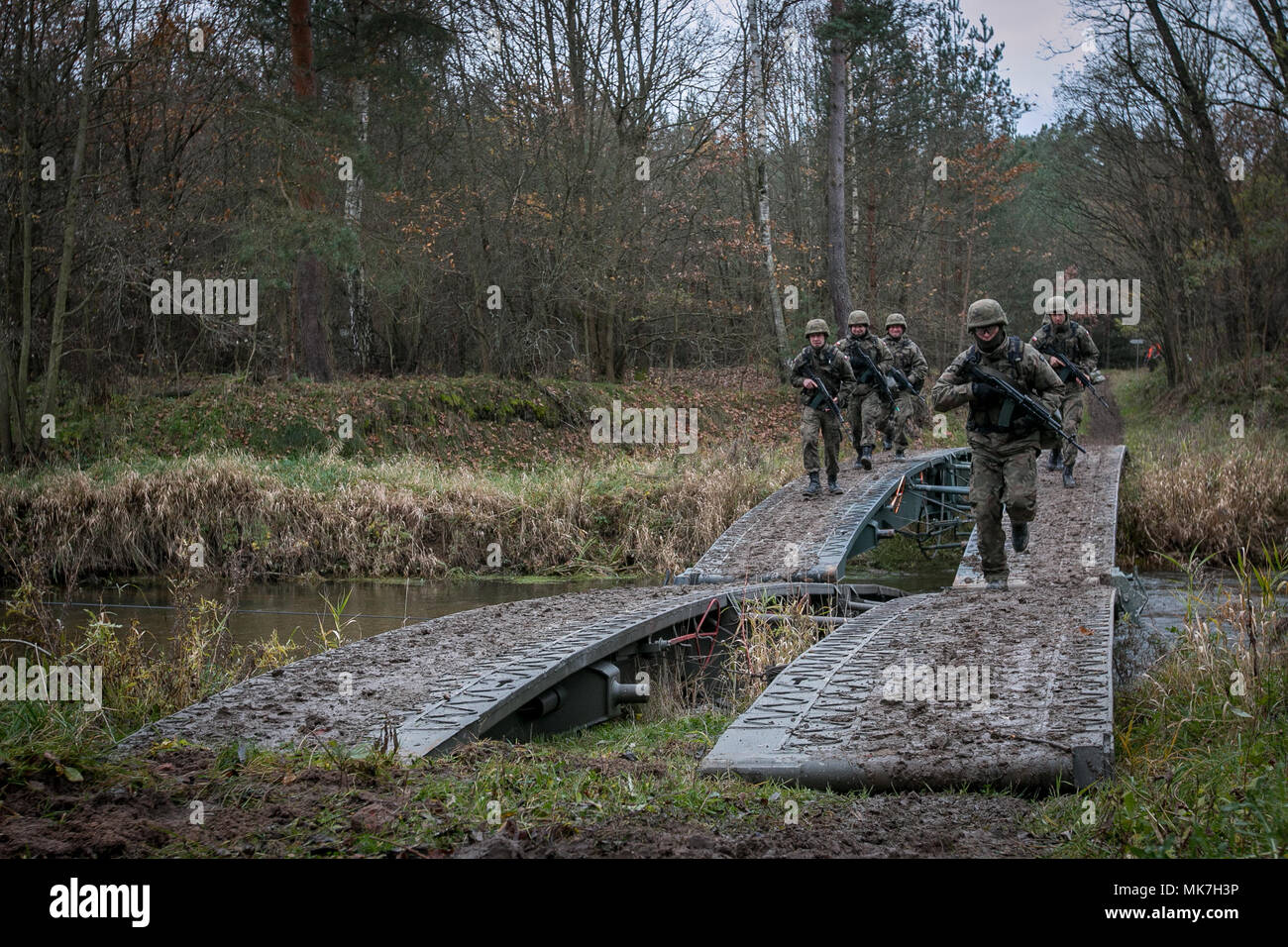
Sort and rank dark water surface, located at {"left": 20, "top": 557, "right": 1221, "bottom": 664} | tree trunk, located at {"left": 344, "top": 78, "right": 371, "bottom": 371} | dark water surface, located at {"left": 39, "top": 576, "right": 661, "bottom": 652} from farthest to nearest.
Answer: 1. tree trunk, located at {"left": 344, "top": 78, "right": 371, "bottom": 371}
2. dark water surface, located at {"left": 39, "top": 576, "right": 661, "bottom": 652}
3. dark water surface, located at {"left": 20, "top": 557, "right": 1221, "bottom": 664}

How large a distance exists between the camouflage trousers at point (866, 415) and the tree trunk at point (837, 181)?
860 centimetres

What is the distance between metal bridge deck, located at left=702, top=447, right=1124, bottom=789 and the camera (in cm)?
477

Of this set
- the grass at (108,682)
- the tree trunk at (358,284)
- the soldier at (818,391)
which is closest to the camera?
the grass at (108,682)

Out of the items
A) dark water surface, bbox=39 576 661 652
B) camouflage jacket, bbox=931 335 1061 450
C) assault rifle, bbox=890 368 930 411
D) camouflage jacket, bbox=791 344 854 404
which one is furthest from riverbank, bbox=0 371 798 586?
camouflage jacket, bbox=931 335 1061 450

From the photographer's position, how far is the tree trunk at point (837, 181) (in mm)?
23016

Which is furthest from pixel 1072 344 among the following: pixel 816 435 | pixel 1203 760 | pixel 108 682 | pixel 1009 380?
pixel 108 682

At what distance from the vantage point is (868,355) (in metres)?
14.9

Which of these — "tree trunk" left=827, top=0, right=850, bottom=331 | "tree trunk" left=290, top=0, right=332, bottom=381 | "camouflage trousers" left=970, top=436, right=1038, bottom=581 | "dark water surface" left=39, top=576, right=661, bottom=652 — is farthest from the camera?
"tree trunk" left=827, top=0, right=850, bottom=331

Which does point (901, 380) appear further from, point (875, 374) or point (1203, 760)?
point (1203, 760)

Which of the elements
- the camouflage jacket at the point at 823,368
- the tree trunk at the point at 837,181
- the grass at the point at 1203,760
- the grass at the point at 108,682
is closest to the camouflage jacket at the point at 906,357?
the camouflage jacket at the point at 823,368

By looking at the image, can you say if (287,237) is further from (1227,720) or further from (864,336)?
(1227,720)

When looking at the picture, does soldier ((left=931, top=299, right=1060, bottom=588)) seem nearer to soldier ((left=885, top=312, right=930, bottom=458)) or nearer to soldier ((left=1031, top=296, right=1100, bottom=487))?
soldier ((left=1031, top=296, right=1100, bottom=487))

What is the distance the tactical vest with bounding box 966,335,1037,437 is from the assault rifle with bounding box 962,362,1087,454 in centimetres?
4

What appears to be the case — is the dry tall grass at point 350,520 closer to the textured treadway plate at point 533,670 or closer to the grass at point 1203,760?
the textured treadway plate at point 533,670
